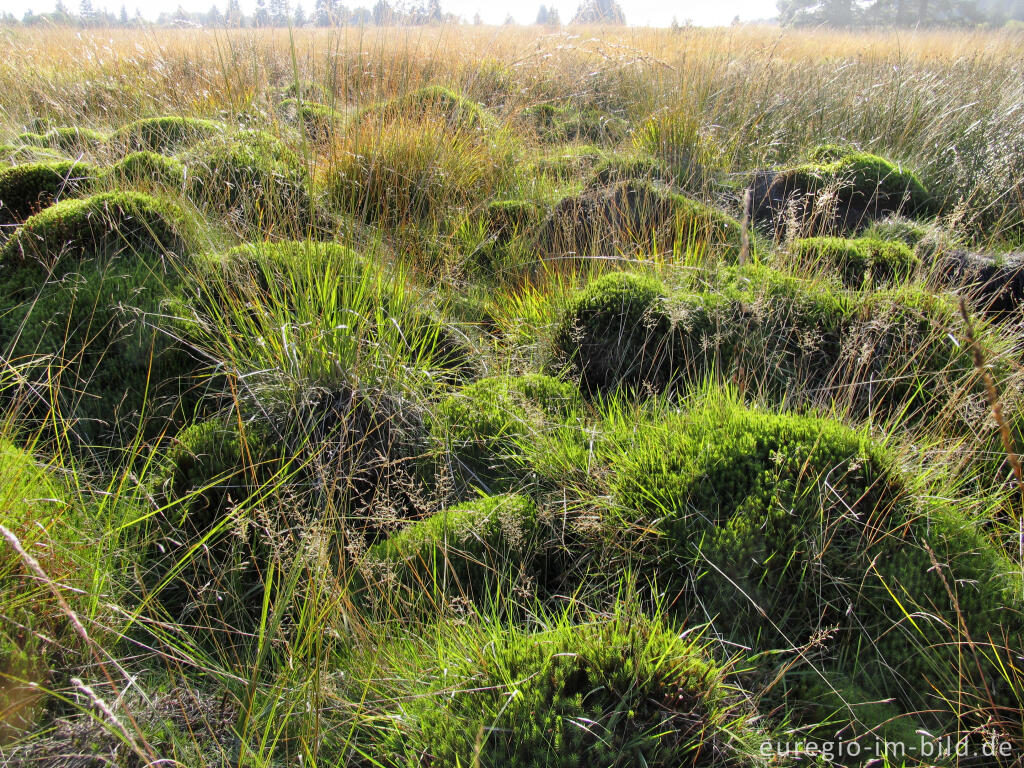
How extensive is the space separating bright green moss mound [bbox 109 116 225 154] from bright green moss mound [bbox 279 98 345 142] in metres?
0.58

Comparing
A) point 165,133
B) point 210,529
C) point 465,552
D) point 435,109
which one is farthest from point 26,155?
point 465,552

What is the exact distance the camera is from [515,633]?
1634mm

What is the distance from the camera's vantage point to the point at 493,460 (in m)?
2.44

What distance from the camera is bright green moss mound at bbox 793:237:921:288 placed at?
11.0 ft

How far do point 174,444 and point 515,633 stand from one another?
1583 millimetres

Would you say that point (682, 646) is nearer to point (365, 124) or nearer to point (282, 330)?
point (282, 330)

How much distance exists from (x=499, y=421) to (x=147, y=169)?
2.83 m

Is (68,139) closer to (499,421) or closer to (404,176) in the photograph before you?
(404,176)

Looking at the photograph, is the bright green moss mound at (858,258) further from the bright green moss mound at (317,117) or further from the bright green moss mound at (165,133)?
the bright green moss mound at (165,133)

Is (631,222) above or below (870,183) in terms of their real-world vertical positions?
below

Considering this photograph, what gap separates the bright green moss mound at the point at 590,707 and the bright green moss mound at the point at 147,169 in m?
3.40

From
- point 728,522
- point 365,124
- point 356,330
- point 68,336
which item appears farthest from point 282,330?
point 365,124

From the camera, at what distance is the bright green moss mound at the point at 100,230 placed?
10.3 ft

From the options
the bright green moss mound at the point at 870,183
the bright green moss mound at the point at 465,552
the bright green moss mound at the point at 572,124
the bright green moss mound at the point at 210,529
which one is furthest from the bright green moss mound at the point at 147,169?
the bright green moss mound at the point at 870,183
